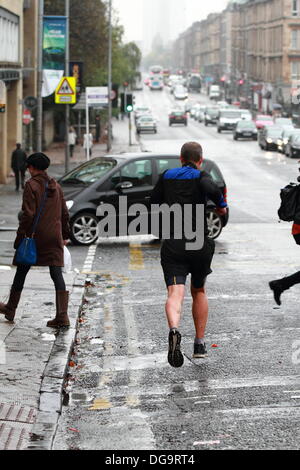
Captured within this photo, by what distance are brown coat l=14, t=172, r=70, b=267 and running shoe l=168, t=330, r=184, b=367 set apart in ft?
7.96

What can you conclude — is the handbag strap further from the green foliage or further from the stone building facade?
the green foliage

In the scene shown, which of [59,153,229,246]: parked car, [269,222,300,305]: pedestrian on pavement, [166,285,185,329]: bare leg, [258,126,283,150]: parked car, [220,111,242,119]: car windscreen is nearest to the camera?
[166,285,185,329]: bare leg

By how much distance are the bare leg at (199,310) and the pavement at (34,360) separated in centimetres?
108

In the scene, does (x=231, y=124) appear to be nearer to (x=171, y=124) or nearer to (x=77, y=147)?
(x=171, y=124)

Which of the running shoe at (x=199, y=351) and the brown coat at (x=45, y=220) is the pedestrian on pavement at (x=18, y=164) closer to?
the brown coat at (x=45, y=220)

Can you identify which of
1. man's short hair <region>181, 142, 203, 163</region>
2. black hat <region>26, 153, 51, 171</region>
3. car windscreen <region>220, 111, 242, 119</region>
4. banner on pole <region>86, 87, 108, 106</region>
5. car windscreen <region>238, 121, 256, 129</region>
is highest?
banner on pole <region>86, 87, 108, 106</region>

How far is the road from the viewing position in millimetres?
7043

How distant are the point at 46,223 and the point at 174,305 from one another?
2055mm

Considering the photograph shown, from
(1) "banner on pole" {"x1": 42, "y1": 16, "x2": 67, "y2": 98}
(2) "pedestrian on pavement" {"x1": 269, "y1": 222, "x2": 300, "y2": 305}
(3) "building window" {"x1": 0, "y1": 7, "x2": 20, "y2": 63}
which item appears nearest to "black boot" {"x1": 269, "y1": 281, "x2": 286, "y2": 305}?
(2) "pedestrian on pavement" {"x1": 269, "y1": 222, "x2": 300, "y2": 305}

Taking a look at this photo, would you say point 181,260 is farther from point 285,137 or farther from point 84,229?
point 285,137

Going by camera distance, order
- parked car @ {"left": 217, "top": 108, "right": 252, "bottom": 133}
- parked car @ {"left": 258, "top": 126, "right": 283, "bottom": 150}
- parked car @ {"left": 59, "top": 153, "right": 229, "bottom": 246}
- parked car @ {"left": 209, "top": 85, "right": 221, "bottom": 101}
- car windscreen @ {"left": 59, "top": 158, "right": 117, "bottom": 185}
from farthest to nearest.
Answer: parked car @ {"left": 209, "top": 85, "right": 221, "bottom": 101}
parked car @ {"left": 217, "top": 108, "right": 252, "bottom": 133}
parked car @ {"left": 258, "top": 126, "right": 283, "bottom": 150}
car windscreen @ {"left": 59, "top": 158, "right": 117, "bottom": 185}
parked car @ {"left": 59, "top": 153, "right": 229, "bottom": 246}

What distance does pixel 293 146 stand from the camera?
55.2 m

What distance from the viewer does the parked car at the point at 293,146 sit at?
2172 inches
